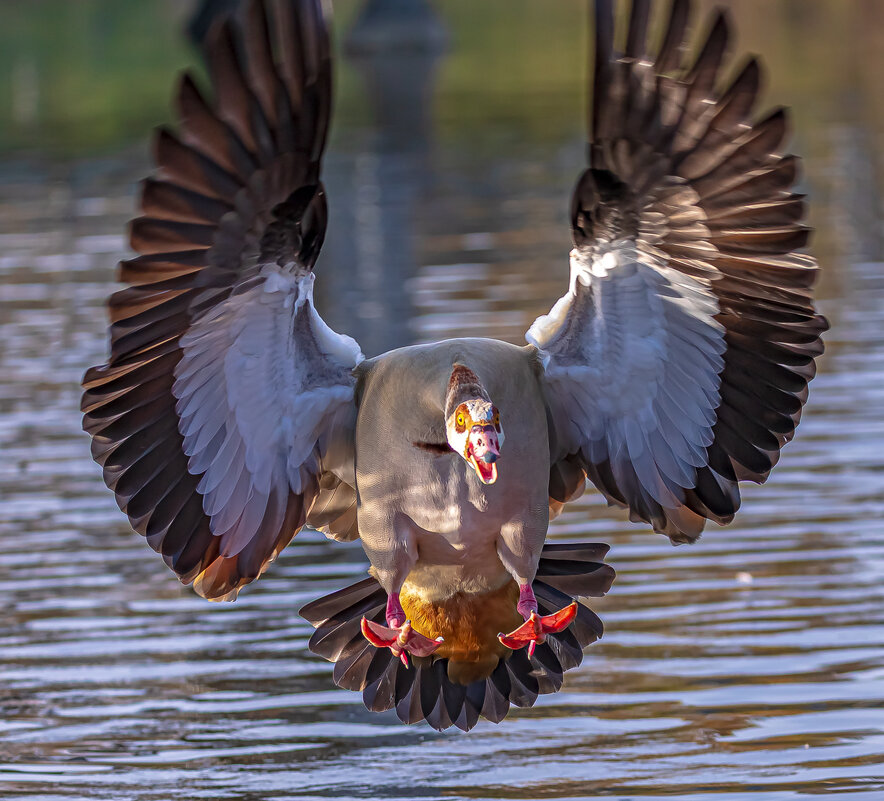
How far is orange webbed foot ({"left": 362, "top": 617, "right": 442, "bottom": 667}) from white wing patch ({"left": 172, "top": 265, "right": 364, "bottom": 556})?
59 cm

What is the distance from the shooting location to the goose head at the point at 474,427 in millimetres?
4676

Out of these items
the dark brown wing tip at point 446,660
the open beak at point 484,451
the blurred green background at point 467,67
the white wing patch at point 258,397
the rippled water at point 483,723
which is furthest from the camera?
the blurred green background at point 467,67

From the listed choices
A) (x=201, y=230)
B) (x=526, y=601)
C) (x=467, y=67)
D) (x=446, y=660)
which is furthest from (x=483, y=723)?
(x=467, y=67)

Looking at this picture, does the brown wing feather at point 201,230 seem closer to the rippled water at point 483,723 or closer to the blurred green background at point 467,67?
the rippled water at point 483,723

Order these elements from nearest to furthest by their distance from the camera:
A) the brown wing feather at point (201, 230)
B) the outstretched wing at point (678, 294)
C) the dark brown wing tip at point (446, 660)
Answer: the brown wing feather at point (201, 230)
the outstretched wing at point (678, 294)
the dark brown wing tip at point (446, 660)

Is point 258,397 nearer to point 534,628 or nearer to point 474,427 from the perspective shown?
point 474,427

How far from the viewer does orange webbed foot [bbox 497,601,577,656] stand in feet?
17.0

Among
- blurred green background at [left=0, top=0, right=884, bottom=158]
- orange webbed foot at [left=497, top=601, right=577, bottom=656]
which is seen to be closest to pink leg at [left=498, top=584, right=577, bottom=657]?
orange webbed foot at [left=497, top=601, right=577, bottom=656]

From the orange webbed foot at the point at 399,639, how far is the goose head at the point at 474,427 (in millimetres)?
618

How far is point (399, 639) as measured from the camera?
5176 mm

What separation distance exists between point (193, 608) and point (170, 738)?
1.45m

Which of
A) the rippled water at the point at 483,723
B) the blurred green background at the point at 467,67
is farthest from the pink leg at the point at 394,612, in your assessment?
the blurred green background at the point at 467,67

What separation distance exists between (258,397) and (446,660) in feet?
3.66

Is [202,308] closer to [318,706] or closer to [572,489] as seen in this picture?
[572,489]
